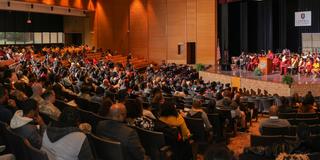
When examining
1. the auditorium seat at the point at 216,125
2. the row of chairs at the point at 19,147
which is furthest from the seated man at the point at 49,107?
the auditorium seat at the point at 216,125

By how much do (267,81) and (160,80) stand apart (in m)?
5.19

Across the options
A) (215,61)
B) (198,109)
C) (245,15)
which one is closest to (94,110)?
(198,109)

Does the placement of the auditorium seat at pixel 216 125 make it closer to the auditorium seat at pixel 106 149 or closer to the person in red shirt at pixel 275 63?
the auditorium seat at pixel 106 149

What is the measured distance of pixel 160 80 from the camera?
1625 centimetres

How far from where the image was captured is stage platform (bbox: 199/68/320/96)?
58.5 feet

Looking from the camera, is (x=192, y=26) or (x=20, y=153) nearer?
(x=20, y=153)

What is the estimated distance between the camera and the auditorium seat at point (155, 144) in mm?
5297

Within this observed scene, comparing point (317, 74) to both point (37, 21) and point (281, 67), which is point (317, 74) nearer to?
point (281, 67)

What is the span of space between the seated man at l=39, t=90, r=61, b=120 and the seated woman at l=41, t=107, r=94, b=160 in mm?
2062

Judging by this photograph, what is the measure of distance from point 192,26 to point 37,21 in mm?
10248

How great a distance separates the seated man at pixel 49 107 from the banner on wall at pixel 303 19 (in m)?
22.9

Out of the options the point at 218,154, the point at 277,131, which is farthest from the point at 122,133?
the point at 277,131

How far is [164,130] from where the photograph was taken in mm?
5742

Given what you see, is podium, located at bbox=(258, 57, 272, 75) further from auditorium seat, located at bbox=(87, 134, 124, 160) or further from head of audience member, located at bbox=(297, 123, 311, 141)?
auditorium seat, located at bbox=(87, 134, 124, 160)
